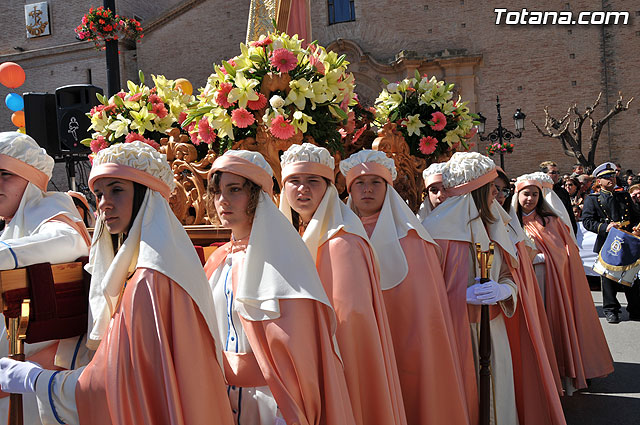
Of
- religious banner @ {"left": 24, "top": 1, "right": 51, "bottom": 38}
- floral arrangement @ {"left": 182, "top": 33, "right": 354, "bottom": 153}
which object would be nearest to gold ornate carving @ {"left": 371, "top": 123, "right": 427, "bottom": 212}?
floral arrangement @ {"left": 182, "top": 33, "right": 354, "bottom": 153}

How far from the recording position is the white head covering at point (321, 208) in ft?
9.11

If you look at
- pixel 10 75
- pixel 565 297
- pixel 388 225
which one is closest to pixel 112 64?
pixel 10 75

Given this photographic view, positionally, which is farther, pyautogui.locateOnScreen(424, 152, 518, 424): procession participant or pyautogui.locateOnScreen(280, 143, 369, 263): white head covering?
pyautogui.locateOnScreen(424, 152, 518, 424): procession participant

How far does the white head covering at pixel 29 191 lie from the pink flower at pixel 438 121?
10.4ft

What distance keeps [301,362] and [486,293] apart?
177 centimetres

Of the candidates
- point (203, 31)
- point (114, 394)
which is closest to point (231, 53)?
point (203, 31)

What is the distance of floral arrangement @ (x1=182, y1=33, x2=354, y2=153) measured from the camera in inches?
136

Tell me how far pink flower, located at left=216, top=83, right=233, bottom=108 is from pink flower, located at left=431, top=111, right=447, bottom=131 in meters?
2.07

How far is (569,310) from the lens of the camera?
17.9 ft

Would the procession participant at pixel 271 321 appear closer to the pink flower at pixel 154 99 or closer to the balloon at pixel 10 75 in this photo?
the pink flower at pixel 154 99

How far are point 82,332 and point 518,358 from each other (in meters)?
3.12

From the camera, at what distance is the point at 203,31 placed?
23.5 m

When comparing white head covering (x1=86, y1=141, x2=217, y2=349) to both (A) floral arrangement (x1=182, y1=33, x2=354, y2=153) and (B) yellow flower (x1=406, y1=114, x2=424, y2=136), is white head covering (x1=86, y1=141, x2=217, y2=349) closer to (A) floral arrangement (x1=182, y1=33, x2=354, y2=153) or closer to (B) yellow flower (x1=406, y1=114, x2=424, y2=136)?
(A) floral arrangement (x1=182, y1=33, x2=354, y2=153)

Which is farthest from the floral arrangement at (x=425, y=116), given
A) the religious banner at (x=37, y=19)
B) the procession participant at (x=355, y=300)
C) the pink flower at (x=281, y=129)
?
the religious banner at (x=37, y=19)
